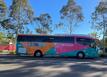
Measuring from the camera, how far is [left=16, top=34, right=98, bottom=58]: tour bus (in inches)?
1336

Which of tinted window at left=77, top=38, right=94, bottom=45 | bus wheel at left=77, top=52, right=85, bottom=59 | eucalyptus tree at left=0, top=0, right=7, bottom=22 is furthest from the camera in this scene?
eucalyptus tree at left=0, top=0, right=7, bottom=22

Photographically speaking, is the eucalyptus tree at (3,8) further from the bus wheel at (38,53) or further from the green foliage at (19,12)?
the bus wheel at (38,53)

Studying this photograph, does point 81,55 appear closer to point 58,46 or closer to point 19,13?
point 58,46

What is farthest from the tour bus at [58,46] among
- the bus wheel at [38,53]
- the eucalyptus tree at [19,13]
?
the eucalyptus tree at [19,13]

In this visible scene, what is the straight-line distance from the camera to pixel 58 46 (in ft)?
113

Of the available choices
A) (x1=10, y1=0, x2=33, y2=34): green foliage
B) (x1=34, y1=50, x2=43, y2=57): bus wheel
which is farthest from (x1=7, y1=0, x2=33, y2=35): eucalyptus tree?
(x1=34, y1=50, x2=43, y2=57): bus wheel

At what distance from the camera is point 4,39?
6275 cm

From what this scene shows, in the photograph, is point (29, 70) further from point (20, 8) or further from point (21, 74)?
point (20, 8)

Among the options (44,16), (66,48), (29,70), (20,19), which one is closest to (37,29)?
(44,16)

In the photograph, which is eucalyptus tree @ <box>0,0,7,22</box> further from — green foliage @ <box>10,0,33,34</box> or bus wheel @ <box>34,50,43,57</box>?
bus wheel @ <box>34,50,43,57</box>

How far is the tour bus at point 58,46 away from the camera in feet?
111

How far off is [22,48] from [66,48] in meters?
4.74

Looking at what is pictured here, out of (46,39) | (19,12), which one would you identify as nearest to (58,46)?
(46,39)

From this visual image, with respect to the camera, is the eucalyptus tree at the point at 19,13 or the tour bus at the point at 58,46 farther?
the eucalyptus tree at the point at 19,13
